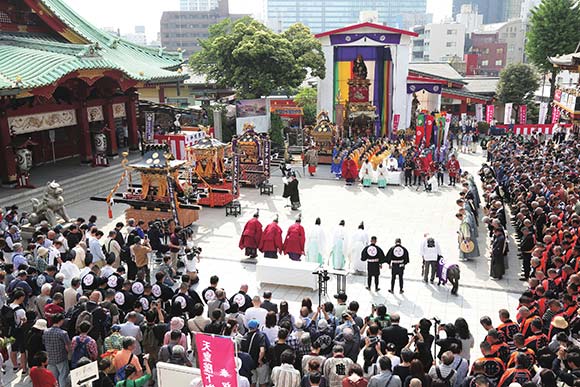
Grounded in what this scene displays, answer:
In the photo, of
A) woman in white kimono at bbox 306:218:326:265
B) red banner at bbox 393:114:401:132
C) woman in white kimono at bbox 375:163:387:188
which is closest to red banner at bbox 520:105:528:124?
red banner at bbox 393:114:401:132

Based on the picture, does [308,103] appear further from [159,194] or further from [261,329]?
[261,329]

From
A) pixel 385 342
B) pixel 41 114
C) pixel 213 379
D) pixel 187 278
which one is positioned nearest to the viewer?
pixel 213 379

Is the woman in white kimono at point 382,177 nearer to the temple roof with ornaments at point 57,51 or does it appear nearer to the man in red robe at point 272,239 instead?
the man in red robe at point 272,239

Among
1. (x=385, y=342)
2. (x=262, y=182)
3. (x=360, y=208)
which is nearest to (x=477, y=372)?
(x=385, y=342)

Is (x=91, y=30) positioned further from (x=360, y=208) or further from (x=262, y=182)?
(x=360, y=208)

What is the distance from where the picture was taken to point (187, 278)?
9.32 meters

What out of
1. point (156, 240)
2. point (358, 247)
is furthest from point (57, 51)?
point (358, 247)

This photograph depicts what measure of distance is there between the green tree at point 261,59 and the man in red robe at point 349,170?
34.7 ft

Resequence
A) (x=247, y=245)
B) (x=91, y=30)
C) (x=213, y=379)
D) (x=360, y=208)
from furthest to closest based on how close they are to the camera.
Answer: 1. (x=91, y=30)
2. (x=360, y=208)
3. (x=247, y=245)
4. (x=213, y=379)

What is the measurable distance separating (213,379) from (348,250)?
787 centimetres

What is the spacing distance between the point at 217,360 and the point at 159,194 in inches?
466

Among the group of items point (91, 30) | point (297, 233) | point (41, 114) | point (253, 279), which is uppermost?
point (91, 30)

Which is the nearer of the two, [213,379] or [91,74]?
[213,379]

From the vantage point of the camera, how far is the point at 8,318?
28.6 feet
